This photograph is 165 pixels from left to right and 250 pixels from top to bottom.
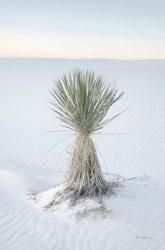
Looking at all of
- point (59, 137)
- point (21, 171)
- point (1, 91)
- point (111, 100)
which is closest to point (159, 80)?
point (1, 91)

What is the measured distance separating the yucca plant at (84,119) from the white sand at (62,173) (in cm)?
39

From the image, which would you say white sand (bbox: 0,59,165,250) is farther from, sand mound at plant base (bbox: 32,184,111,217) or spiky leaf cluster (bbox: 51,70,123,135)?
spiky leaf cluster (bbox: 51,70,123,135)

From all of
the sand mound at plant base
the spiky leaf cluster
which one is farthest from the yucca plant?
the sand mound at plant base

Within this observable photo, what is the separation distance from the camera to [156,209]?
7164 millimetres

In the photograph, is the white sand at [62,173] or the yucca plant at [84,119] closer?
the white sand at [62,173]

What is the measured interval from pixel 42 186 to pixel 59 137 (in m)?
5.49

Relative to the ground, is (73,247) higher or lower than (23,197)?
lower

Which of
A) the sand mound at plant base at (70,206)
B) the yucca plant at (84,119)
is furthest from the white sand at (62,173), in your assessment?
the yucca plant at (84,119)

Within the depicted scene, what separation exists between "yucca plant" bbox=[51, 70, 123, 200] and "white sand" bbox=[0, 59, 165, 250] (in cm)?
39

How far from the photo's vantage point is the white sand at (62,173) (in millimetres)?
6328

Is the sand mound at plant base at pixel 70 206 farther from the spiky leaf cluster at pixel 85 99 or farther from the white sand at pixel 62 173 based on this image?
the spiky leaf cluster at pixel 85 99

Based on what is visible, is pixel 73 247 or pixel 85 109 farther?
pixel 85 109

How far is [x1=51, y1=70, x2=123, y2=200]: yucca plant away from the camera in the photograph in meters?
7.25

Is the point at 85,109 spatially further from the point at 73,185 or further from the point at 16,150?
the point at 16,150
